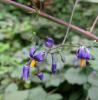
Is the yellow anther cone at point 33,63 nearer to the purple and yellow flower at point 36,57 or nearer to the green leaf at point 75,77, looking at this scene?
the purple and yellow flower at point 36,57

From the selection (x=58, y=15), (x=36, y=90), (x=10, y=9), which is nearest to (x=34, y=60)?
(x=36, y=90)

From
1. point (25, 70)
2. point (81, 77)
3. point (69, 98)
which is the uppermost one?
point (25, 70)

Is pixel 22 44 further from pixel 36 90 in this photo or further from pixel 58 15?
pixel 36 90

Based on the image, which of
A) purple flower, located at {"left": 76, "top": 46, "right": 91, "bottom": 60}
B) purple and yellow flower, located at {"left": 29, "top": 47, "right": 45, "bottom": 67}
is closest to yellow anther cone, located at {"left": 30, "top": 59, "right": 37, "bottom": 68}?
purple and yellow flower, located at {"left": 29, "top": 47, "right": 45, "bottom": 67}

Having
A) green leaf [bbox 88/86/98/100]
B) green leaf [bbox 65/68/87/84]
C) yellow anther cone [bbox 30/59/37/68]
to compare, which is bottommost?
green leaf [bbox 65/68/87/84]

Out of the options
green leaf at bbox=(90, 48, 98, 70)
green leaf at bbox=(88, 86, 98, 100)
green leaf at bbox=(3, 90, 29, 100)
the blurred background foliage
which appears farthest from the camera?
green leaf at bbox=(3, 90, 29, 100)

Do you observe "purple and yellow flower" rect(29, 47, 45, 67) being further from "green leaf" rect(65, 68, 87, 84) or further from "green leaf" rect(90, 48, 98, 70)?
"green leaf" rect(65, 68, 87, 84)

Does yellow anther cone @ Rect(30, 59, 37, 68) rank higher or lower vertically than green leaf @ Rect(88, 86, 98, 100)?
higher

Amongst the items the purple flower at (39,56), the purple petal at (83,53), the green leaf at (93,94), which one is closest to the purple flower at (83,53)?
the purple petal at (83,53)

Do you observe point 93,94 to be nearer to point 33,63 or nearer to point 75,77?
point 75,77
